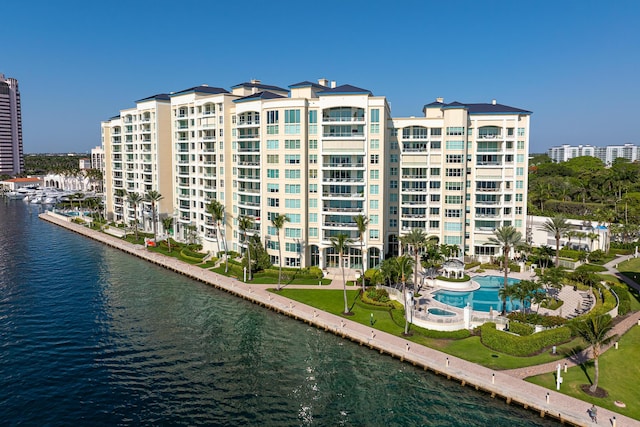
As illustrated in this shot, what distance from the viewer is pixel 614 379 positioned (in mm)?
45281

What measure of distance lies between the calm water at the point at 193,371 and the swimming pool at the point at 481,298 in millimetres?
22338

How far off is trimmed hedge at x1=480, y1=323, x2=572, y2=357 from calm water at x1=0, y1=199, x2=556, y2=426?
913cm

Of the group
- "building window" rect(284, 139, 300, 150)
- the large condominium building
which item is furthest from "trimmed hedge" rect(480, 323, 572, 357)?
"building window" rect(284, 139, 300, 150)

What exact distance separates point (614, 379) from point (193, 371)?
139 feet

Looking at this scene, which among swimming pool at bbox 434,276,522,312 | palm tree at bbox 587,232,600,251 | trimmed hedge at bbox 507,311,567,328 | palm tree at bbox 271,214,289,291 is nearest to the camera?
trimmed hedge at bbox 507,311,567,328

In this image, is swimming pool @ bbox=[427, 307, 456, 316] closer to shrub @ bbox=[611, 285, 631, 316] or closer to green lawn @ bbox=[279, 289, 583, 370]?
green lawn @ bbox=[279, 289, 583, 370]

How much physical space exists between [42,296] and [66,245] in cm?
4506

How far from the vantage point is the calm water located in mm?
42000

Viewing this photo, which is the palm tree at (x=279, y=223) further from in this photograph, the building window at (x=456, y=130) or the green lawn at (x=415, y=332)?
the building window at (x=456, y=130)

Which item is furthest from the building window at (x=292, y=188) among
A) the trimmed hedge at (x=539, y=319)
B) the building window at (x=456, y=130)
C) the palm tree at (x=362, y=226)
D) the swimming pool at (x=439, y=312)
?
the trimmed hedge at (x=539, y=319)

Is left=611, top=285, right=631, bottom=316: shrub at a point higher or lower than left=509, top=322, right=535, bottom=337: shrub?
higher

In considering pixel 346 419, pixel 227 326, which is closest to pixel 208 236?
pixel 227 326

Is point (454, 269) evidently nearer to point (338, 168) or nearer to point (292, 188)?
point (338, 168)

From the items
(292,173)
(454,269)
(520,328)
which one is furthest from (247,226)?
(520,328)
